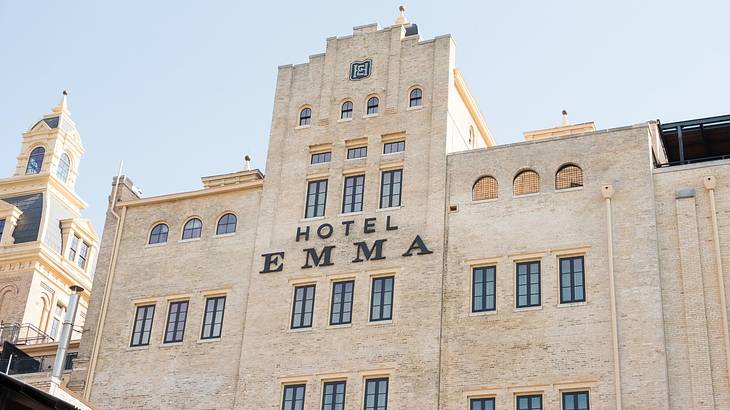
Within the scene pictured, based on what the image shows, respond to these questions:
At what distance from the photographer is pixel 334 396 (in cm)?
4631

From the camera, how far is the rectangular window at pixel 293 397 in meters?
46.7

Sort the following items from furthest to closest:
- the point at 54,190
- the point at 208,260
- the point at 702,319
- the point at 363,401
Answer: the point at 54,190
the point at 208,260
the point at 363,401
the point at 702,319

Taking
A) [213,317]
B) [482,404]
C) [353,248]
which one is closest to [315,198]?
[353,248]

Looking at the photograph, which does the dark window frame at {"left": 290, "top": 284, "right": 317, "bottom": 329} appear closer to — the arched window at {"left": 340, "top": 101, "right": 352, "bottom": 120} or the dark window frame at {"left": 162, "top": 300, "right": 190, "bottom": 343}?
the dark window frame at {"left": 162, "top": 300, "right": 190, "bottom": 343}

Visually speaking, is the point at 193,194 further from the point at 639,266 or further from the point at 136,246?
the point at 639,266

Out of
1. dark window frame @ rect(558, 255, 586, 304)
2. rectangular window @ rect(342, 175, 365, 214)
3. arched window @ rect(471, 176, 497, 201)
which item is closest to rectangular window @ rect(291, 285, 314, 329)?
rectangular window @ rect(342, 175, 365, 214)

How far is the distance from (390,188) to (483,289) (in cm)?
646

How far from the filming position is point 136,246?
5381 cm

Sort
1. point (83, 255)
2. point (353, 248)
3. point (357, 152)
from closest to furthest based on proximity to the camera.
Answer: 1. point (353, 248)
2. point (357, 152)
3. point (83, 255)

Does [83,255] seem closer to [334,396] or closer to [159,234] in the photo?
[159,234]

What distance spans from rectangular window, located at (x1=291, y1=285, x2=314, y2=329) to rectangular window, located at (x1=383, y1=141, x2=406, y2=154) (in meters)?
6.71

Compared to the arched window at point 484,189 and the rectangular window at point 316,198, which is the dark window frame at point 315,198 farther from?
the arched window at point 484,189

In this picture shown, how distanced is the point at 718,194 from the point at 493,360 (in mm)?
10215

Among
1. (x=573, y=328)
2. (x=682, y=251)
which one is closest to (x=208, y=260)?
(x=573, y=328)
